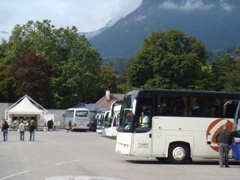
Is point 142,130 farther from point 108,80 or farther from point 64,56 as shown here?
point 108,80

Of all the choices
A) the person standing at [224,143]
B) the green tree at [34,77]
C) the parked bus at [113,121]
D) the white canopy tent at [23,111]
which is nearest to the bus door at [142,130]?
the person standing at [224,143]

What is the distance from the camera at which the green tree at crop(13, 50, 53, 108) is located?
→ 3083 inches

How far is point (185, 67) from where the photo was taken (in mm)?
74500

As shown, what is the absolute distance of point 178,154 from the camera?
818 inches

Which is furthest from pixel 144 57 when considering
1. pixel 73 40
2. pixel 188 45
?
pixel 73 40

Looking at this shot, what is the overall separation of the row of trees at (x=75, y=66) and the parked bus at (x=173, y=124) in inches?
1931

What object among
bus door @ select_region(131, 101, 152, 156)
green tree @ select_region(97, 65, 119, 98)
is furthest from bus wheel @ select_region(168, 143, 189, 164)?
green tree @ select_region(97, 65, 119, 98)

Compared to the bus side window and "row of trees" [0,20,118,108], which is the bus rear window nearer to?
"row of trees" [0,20,118,108]

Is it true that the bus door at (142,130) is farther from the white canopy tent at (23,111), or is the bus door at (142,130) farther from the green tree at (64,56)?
the green tree at (64,56)

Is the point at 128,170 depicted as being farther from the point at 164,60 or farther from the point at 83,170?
the point at 164,60

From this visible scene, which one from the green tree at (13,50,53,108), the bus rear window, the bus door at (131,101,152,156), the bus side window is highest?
the green tree at (13,50,53,108)

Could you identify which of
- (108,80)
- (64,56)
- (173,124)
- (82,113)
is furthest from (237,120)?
(108,80)

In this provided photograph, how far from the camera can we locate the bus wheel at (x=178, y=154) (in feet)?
68.2

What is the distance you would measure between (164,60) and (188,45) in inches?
380
